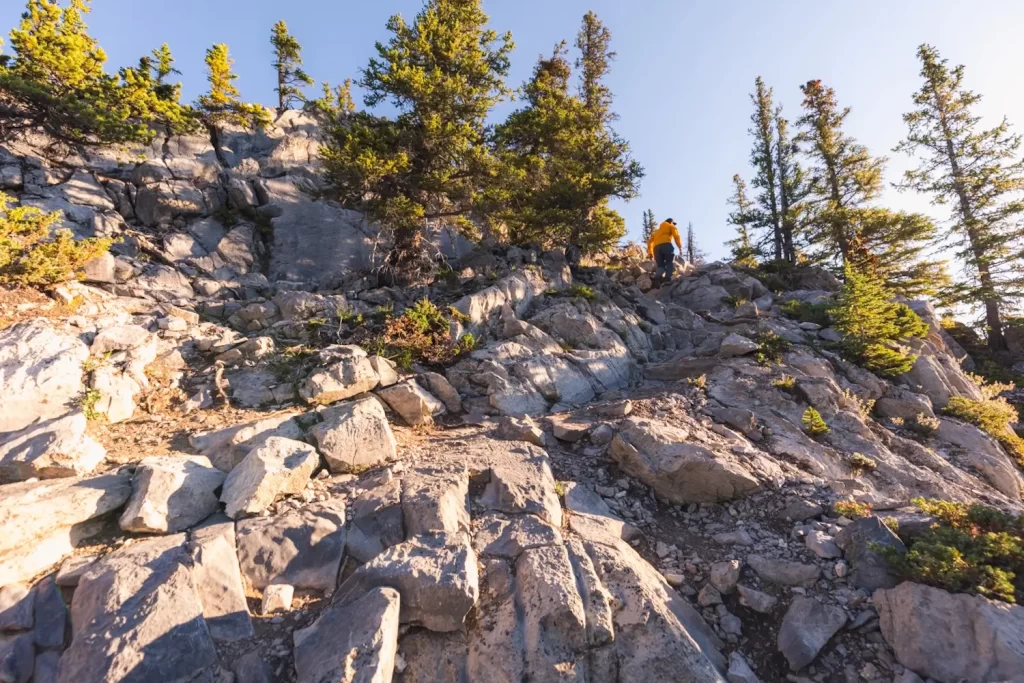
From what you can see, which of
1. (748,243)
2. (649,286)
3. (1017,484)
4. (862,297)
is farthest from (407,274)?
(748,243)

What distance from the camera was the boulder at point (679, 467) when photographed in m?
6.38

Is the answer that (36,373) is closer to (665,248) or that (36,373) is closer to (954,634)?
(954,634)

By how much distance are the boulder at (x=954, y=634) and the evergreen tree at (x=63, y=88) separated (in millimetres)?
25117

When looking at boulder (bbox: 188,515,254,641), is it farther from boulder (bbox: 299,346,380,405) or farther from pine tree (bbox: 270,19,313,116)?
pine tree (bbox: 270,19,313,116)

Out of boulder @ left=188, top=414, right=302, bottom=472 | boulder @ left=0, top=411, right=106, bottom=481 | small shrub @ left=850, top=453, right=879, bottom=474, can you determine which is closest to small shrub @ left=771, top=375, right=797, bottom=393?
small shrub @ left=850, top=453, right=879, bottom=474

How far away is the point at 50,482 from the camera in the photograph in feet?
16.8

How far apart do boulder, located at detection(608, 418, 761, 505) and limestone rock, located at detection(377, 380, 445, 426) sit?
379 cm

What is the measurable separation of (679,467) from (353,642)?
505 centimetres

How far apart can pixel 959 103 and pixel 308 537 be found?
1302 inches

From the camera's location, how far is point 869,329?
11922 mm

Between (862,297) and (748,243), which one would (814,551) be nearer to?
(862,297)

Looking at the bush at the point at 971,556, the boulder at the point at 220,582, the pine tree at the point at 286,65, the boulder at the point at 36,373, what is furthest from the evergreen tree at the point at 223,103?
the bush at the point at 971,556

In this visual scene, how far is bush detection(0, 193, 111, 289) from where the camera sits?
9.31 metres

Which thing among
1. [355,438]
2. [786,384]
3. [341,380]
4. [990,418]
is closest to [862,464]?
[786,384]
